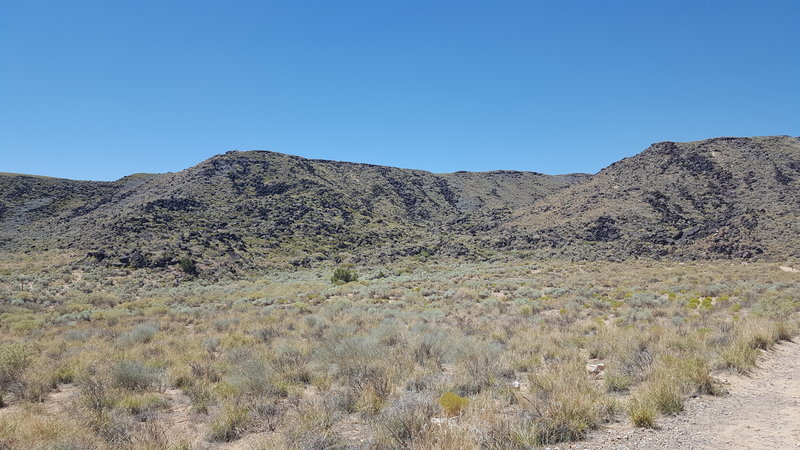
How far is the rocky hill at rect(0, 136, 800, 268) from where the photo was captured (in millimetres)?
46656

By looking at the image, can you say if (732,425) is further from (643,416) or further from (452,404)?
(452,404)

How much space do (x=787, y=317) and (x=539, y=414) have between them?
11770 mm

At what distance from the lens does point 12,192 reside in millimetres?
74438

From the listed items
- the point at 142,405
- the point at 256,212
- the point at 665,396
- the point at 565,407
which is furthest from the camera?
the point at 256,212

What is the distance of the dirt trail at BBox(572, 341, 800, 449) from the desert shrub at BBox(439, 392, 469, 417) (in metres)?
1.58

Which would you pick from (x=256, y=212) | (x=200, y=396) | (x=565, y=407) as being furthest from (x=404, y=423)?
(x=256, y=212)

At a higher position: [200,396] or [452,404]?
[452,404]

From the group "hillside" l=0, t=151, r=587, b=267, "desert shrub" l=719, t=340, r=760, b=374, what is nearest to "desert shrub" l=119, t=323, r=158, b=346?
"desert shrub" l=719, t=340, r=760, b=374

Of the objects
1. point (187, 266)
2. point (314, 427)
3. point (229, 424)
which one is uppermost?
point (314, 427)

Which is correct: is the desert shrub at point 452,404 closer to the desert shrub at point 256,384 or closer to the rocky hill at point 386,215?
the desert shrub at point 256,384

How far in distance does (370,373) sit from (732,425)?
17.6ft

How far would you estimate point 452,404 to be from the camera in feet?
18.6

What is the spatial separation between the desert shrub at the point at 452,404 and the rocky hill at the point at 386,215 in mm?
42751

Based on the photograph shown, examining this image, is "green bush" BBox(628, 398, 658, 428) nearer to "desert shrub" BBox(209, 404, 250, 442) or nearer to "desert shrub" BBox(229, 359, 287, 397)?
"desert shrub" BBox(209, 404, 250, 442)
